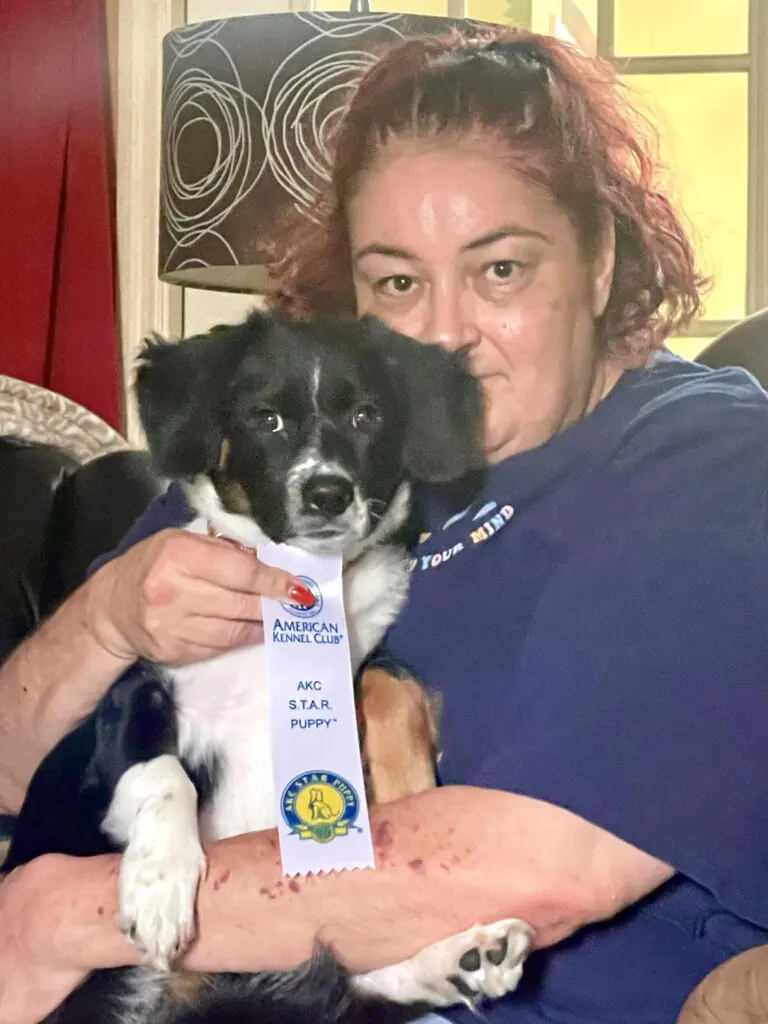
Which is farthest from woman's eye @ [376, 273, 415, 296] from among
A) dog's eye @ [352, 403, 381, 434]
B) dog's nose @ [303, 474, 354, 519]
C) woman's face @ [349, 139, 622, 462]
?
dog's nose @ [303, 474, 354, 519]

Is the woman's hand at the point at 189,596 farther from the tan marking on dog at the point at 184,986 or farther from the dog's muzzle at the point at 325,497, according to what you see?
the tan marking on dog at the point at 184,986

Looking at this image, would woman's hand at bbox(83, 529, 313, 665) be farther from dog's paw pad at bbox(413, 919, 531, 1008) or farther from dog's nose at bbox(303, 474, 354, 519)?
dog's paw pad at bbox(413, 919, 531, 1008)

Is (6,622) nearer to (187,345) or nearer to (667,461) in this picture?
(187,345)

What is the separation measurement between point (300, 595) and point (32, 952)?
0.39 meters

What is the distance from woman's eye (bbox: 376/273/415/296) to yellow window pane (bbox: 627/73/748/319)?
0.57 m

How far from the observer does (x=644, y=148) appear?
1253 millimetres

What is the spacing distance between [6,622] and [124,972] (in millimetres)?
858

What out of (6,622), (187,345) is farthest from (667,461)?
(6,622)

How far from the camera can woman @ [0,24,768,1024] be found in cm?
84

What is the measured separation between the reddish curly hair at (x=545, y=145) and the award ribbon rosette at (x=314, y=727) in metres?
0.39

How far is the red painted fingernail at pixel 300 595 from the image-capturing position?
105cm

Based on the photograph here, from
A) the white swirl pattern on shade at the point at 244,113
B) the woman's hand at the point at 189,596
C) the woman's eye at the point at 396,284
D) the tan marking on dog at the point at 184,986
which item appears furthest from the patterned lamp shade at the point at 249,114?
the tan marking on dog at the point at 184,986

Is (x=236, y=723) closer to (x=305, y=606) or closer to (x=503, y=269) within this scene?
(x=305, y=606)

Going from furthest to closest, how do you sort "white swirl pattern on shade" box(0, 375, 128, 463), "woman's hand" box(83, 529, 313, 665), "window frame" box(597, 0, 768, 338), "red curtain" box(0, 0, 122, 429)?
"red curtain" box(0, 0, 122, 429) → "white swirl pattern on shade" box(0, 375, 128, 463) → "window frame" box(597, 0, 768, 338) → "woman's hand" box(83, 529, 313, 665)
